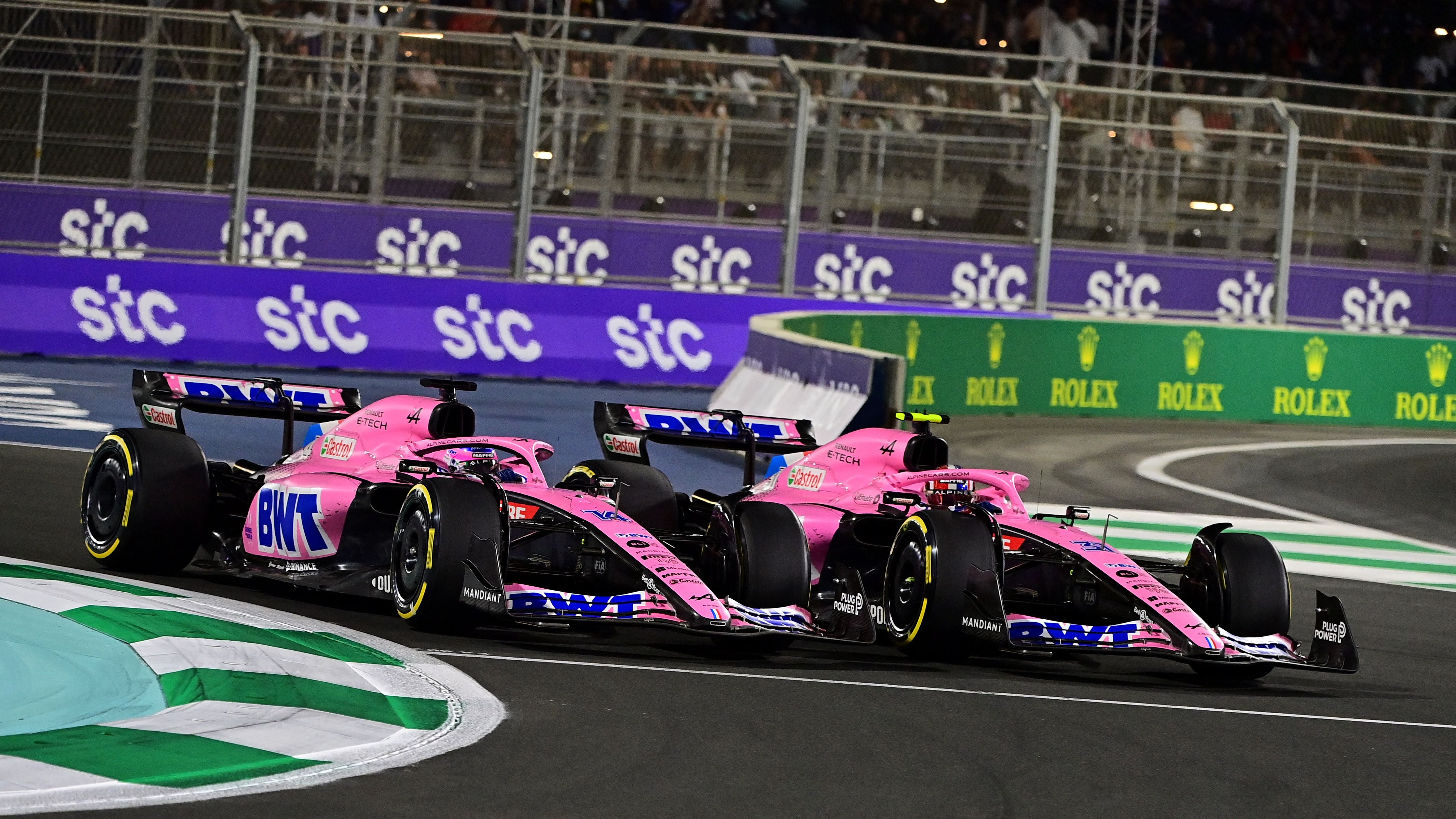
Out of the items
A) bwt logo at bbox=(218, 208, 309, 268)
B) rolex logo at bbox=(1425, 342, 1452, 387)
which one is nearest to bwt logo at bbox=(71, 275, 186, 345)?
bwt logo at bbox=(218, 208, 309, 268)

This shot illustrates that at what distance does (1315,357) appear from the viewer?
22625mm

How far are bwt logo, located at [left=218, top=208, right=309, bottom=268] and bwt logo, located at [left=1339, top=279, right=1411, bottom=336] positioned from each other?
12478mm

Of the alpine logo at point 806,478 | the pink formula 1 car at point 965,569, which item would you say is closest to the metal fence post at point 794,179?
the alpine logo at point 806,478

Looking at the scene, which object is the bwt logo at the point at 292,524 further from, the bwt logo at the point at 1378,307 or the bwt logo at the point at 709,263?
the bwt logo at the point at 1378,307

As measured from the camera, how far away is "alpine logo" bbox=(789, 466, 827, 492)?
9.55 meters

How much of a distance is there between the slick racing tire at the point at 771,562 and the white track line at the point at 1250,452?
7.23 meters

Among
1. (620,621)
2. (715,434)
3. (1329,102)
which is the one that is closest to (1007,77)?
(1329,102)

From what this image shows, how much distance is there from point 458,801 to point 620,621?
8.38 ft

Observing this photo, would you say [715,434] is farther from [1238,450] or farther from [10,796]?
[1238,450]

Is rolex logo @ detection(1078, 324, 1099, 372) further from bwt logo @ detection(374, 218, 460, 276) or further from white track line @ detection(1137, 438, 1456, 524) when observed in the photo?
bwt logo @ detection(374, 218, 460, 276)

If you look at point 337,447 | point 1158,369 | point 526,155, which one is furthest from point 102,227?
→ point 337,447

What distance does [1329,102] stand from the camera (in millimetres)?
25391

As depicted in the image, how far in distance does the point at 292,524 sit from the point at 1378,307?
64.5 ft

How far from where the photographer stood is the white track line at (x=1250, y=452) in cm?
1512
